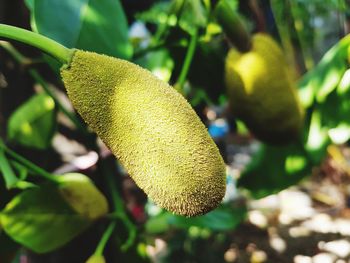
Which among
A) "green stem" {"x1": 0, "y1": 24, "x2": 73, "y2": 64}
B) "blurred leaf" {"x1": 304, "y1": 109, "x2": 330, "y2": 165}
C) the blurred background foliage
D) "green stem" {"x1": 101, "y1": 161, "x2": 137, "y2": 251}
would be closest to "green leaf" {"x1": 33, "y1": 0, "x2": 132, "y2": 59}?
the blurred background foliage

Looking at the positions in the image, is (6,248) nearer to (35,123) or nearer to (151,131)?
(35,123)

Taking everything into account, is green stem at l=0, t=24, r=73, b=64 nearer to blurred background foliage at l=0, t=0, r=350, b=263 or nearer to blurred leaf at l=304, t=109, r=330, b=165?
blurred background foliage at l=0, t=0, r=350, b=263

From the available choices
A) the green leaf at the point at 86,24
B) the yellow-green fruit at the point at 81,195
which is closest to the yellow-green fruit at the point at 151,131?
the green leaf at the point at 86,24

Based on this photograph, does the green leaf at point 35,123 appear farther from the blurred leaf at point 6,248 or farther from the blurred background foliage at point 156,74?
the blurred leaf at point 6,248

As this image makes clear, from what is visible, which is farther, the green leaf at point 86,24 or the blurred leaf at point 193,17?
the blurred leaf at point 193,17

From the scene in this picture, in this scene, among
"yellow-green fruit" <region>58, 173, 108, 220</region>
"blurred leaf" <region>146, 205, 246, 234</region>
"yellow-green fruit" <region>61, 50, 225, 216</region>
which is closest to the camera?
"yellow-green fruit" <region>61, 50, 225, 216</region>
